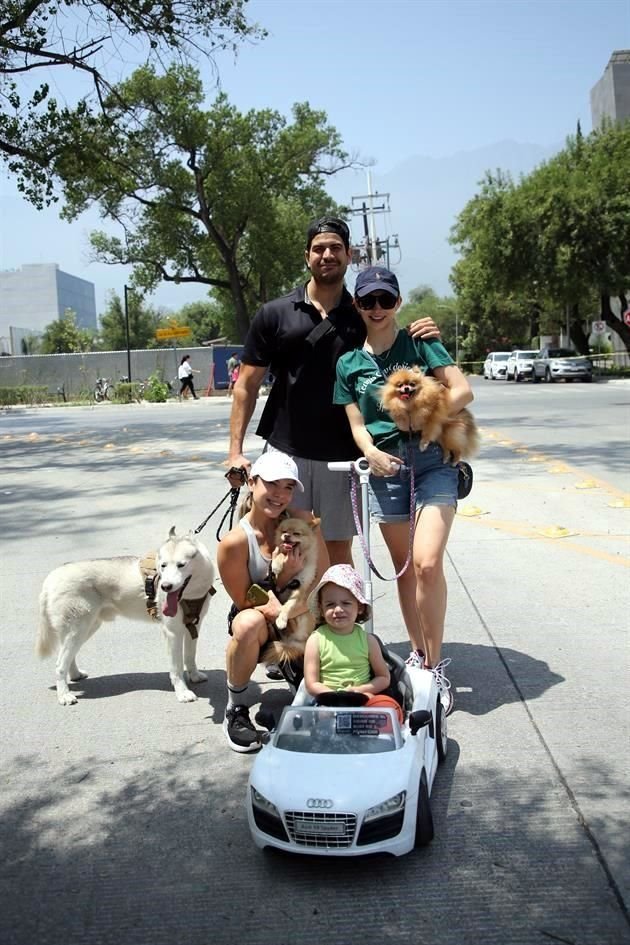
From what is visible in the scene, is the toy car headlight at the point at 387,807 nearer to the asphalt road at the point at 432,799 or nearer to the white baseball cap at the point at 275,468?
the asphalt road at the point at 432,799

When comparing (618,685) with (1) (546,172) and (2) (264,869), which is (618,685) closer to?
(2) (264,869)

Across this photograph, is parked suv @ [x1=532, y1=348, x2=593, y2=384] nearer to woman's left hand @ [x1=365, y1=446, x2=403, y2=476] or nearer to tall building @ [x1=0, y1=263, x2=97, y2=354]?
woman's left hand @ [x1=365, y1=446, x2=403, y2=476]

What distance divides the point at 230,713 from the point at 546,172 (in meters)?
42.5

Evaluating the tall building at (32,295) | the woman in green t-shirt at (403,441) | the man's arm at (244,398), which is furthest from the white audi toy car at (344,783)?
the tall building at (32,295)

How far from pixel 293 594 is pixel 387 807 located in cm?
120

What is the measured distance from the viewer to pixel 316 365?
4219 millimetres

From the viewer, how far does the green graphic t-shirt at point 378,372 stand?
13.0 ft

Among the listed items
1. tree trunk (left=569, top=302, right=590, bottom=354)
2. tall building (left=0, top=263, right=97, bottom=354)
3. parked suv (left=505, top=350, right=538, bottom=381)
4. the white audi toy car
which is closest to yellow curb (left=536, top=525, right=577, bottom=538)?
the white audi toy car

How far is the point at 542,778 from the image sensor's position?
3459 mm

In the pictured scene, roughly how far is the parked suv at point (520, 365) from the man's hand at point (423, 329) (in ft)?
137

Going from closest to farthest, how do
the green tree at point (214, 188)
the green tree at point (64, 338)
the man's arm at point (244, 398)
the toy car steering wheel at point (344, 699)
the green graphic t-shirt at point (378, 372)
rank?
the toy car steering wheel at point (344, 699), the green graphic t-shirt at point (378, 372), the man's arm at point (244, 398), the green tree at point (214, 188), the green tree at point (64, 338)

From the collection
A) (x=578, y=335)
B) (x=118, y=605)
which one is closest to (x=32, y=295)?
(x=578, y=335)

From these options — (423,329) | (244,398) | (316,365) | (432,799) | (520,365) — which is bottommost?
(432,799)

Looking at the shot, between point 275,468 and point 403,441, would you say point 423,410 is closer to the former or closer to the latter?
point 403,441
